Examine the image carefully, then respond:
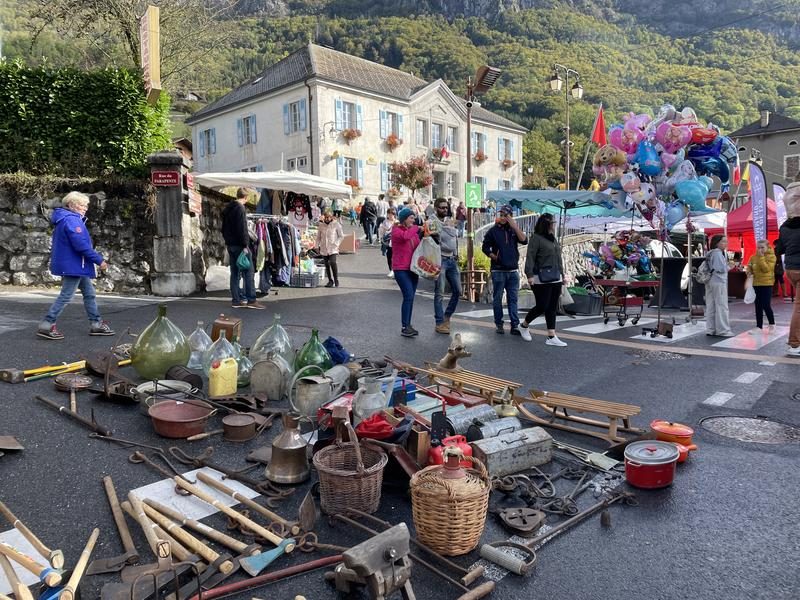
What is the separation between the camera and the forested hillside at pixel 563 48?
5409cm

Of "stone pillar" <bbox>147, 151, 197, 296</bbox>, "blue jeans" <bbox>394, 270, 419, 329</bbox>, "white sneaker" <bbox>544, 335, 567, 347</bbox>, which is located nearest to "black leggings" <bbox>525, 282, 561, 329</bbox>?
"white sneaker" <bbox>544, 335, 567, 347</bbox>

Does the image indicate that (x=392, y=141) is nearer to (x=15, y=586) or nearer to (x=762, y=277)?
(x=762, y=277)

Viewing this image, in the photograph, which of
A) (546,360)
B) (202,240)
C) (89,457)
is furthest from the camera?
(202,240)

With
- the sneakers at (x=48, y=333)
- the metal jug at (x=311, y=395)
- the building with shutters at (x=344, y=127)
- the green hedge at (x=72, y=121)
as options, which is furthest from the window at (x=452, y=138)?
the metal jug at (x=311, y=395)

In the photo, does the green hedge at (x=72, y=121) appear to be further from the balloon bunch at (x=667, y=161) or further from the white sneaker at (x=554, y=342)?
the balloon bunch at (x=667, y=161)

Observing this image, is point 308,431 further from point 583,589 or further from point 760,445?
point 760,445

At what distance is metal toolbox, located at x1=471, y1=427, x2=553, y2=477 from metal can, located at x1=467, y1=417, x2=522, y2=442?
12 centimetres

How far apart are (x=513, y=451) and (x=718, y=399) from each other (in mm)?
3221

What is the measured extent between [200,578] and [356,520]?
0.92 meters

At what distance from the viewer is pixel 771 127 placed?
46062mm

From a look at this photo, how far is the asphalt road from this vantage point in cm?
284

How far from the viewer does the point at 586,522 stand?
3.43 m

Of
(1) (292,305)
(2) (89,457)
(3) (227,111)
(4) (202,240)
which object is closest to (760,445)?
(2) (89,457)

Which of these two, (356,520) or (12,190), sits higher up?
(12,190)
